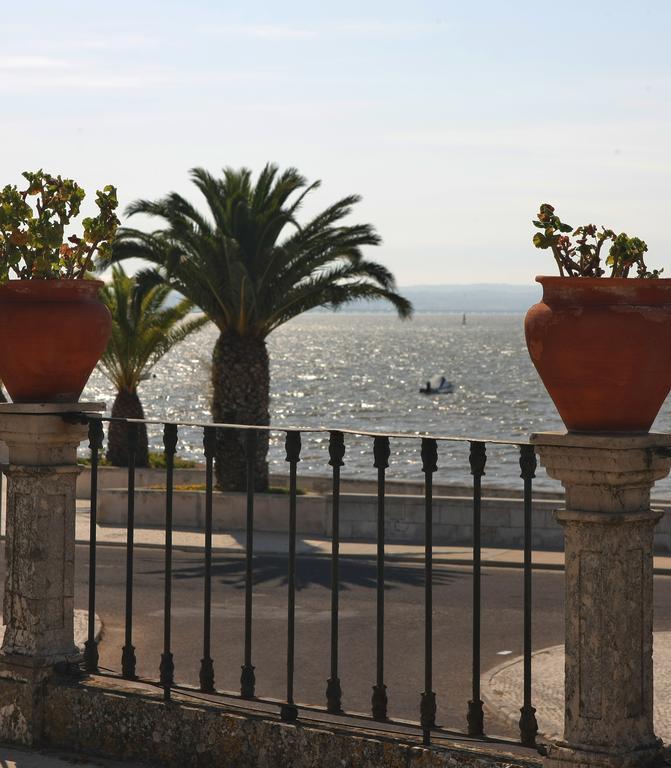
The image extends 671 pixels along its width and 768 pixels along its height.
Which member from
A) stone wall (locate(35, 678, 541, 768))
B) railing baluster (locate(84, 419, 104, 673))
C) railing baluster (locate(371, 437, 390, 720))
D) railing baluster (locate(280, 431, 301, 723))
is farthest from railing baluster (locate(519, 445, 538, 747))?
railing baluster (locate(84, 419, 104, 673))

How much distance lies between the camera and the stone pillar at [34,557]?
22.3ft

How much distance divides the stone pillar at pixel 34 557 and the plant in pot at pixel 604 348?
8.74 feet

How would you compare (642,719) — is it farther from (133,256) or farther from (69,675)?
(133,256)

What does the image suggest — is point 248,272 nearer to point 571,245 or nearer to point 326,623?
point 326,623

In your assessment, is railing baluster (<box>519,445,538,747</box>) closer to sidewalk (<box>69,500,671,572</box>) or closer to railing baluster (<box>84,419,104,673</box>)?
railing baluster (<box>84,419,104,673</box>)

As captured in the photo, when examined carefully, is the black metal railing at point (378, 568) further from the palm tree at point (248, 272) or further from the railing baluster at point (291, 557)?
the palm tree at point (248, 272)

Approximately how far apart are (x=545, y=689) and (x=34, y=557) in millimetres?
4841

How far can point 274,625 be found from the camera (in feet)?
42.1

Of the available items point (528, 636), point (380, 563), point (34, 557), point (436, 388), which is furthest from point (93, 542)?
point (436, 388)

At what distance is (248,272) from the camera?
25.1 m

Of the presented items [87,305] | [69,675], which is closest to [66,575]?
[69,675]

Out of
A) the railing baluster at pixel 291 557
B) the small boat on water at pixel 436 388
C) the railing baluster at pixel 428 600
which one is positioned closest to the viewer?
the railing baluster at pixel 428 600

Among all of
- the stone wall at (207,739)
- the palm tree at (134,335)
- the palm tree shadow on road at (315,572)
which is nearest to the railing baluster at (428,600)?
the stone wall at (207,739)

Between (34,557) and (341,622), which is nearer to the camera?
(34,557)
